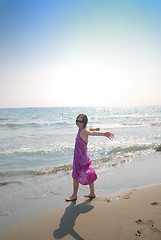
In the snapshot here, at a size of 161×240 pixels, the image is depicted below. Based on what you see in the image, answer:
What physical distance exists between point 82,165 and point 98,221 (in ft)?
4.37

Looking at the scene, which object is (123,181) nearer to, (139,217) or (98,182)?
(98,182)

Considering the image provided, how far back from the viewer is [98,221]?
343cm

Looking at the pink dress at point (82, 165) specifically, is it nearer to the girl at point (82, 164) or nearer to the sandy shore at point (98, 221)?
the girl at point (82, 164)

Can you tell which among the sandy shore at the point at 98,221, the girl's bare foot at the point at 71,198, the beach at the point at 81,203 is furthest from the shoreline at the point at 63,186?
the sandy shore at the point at 98,221

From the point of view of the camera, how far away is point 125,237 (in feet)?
9.46

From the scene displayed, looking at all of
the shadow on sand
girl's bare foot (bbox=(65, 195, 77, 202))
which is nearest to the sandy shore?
the shadow on sand

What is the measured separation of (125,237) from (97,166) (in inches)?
178

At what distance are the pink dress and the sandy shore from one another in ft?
1.54

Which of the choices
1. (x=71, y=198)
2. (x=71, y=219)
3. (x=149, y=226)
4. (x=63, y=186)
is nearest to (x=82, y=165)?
(x=71, y=198)

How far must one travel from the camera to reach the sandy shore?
302 cm

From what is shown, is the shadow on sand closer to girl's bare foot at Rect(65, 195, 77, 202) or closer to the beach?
the beach

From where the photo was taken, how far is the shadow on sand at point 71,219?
309 centimetres

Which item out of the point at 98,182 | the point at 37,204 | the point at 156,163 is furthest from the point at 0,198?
the point at 156,163

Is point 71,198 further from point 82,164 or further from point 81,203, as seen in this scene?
point 82,164
